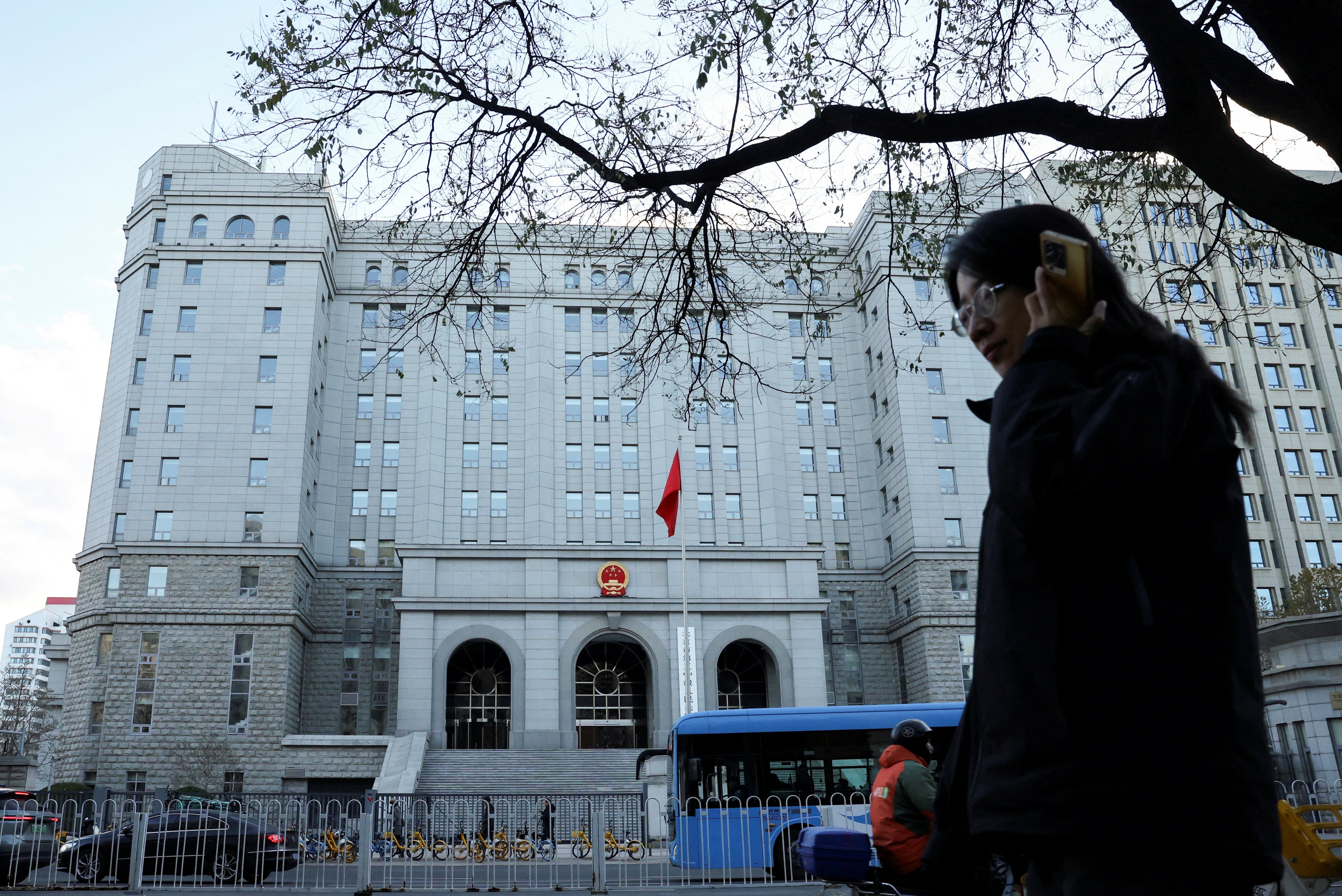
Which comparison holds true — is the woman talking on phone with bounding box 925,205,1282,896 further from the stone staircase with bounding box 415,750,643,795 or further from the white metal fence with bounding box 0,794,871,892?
the stone staircase with bounding box 415,750,643,795

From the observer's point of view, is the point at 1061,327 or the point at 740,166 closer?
the point at 1061,327

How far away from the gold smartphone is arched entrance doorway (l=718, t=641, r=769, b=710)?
4125cm

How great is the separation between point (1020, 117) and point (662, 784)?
20.8 metres

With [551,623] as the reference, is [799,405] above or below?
above

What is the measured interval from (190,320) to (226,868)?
3607 centimetres

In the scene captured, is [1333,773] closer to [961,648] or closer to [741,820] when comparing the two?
[741,820]

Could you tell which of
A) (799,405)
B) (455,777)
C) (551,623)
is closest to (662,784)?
(455,777)

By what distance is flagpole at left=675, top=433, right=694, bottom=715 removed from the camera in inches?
1318

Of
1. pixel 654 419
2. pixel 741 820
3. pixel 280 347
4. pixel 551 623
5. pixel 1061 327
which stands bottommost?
pixel 741 820

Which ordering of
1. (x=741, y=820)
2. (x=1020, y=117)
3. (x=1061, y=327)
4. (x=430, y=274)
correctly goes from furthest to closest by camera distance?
(x=741, y=820), (x=430, y=274), (x=1020, y=117), (x=1061, y=327)

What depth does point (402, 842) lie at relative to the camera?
14586 millimetres

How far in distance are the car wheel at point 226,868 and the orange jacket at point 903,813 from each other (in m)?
9.51

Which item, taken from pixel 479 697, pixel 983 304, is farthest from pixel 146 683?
pixel 983 304

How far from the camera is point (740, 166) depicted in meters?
6.67
